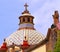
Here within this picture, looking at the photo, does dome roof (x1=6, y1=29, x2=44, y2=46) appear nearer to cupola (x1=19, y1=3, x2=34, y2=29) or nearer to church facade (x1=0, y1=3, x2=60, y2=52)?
church facade (x1=0, y1=3, x2=60, y2=52)

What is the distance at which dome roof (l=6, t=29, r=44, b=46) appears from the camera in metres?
54.5

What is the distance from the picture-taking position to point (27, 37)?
2169 inches

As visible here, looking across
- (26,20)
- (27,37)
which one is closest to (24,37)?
(27,37)

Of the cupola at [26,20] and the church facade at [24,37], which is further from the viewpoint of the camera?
the cupola at [26,20]

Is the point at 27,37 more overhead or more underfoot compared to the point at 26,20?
more underfoot

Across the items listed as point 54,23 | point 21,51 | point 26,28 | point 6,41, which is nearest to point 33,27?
point 26,28

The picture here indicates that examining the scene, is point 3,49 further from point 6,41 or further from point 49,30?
point 49,30

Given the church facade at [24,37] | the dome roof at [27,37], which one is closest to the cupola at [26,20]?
the church facade at [24,37]

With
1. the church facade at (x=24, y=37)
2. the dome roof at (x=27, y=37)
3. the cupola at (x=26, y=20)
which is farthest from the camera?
the cupola at (x=26, y=20)

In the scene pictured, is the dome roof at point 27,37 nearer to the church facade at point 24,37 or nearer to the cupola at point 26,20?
the church facade at point 24,37

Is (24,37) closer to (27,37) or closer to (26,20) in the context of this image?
(27,37)

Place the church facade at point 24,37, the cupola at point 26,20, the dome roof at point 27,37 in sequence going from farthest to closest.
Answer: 1. the cupola at point 26,20
2. the dome roof at point 27,37
3. the church facade at point 24,37

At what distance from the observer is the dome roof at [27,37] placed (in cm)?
5447

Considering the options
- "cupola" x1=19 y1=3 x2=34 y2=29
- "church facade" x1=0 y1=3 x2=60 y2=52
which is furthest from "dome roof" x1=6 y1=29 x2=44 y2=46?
"cupola" x1=19 y1=3 x2=34 y2=29
